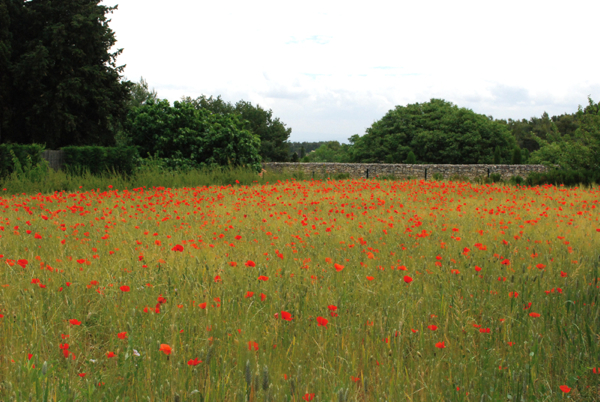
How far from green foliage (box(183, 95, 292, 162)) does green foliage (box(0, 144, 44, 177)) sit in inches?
1622

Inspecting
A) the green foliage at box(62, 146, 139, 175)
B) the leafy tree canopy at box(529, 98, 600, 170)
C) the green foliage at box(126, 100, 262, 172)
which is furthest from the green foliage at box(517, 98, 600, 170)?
the green foliage at box(62, 146, 139, 175)

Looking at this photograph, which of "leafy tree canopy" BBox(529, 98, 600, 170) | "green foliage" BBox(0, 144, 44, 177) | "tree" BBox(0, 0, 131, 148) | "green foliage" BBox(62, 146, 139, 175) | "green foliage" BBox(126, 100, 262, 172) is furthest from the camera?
"tree" BBox(0, 0, 131, 148)

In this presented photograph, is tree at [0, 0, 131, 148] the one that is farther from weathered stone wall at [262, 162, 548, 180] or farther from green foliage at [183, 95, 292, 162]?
green foliage at [183, 95, 292, 162]

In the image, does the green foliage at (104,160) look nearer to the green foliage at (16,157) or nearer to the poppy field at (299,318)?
the green foliage at (16,157)

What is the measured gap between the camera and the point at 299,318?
3139 millimetres

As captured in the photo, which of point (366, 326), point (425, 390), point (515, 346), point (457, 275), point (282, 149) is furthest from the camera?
point (282, 149)

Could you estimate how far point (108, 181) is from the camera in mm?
12953

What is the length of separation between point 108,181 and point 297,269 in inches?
415

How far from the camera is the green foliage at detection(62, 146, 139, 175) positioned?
15.7 metres

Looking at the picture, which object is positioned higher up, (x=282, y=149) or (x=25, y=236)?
(x=282, y=149)

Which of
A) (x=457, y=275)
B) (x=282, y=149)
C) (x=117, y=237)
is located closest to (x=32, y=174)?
(x=117, y=237)

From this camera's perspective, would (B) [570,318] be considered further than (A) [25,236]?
No

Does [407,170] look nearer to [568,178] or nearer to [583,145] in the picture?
[583,145]

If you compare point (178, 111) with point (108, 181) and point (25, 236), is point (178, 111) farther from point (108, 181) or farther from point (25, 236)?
point (25, 236)
